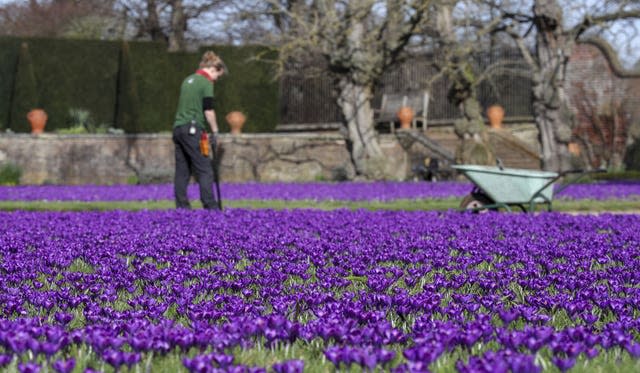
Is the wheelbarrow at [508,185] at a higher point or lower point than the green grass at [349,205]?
higher

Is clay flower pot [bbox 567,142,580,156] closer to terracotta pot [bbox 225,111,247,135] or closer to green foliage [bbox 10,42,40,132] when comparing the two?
terracotta pot [bbox 225,111,247,135]

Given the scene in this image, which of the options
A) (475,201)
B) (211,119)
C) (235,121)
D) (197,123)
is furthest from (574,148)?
(211,119)

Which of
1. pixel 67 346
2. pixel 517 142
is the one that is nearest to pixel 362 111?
pixel 517 142

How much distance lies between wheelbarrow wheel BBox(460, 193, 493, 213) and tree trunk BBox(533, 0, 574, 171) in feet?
33.9

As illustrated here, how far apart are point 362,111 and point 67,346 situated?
22.2 m

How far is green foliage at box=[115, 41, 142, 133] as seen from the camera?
1214 inches

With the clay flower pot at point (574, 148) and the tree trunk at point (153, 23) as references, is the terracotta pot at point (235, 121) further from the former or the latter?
the clay flower pot at point (574, 148)

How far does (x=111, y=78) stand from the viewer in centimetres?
3294

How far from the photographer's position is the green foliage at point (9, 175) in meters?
25.0

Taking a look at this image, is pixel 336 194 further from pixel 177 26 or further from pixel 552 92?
pixel 177 26

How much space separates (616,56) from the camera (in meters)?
31.2

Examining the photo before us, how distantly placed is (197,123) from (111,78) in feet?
71.5

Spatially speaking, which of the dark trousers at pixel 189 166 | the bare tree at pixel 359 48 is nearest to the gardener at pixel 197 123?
the dark trousers at pixel 189 166

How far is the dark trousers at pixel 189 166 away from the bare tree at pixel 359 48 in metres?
8.98
